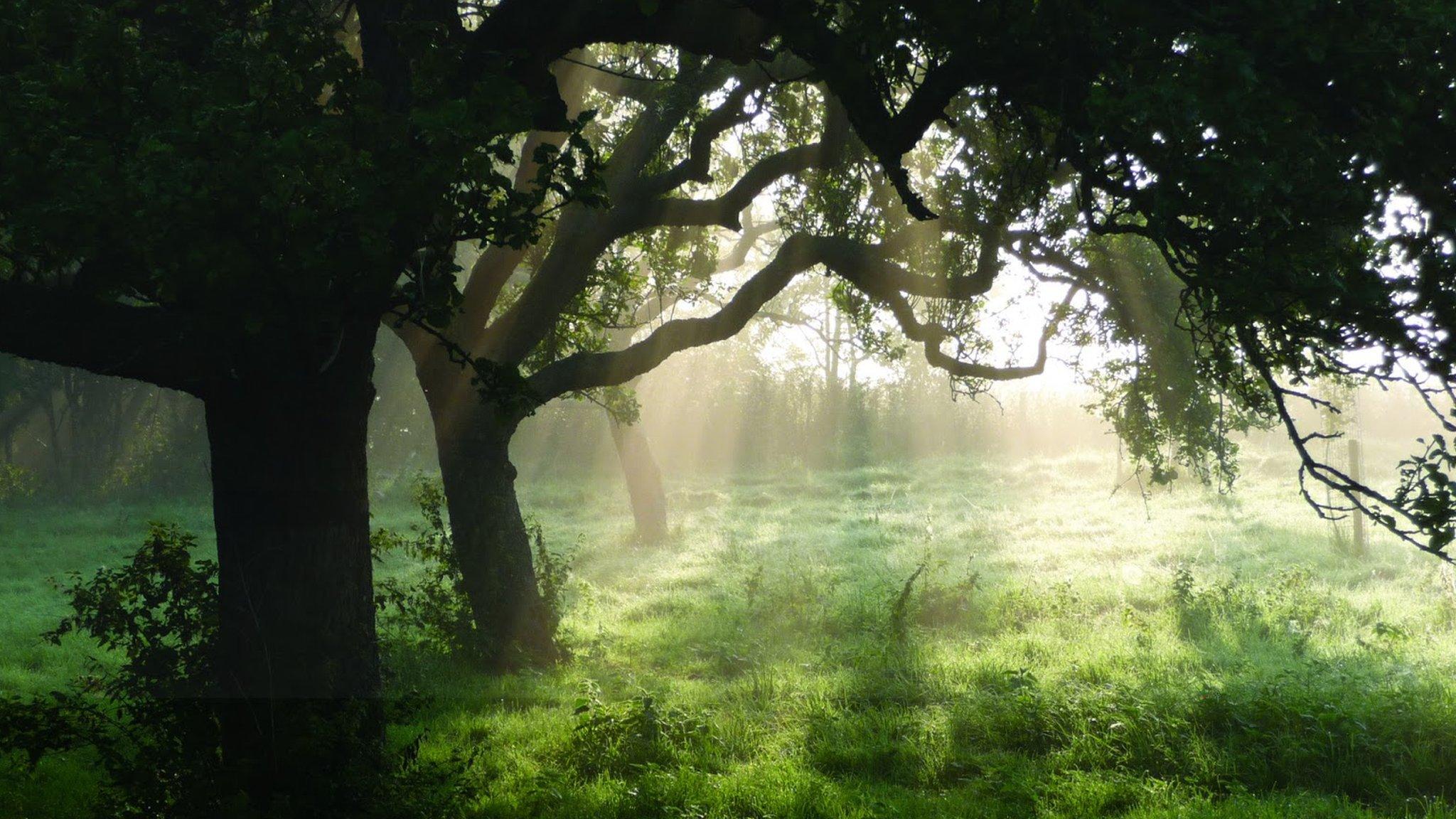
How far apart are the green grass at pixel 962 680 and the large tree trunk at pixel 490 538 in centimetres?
61

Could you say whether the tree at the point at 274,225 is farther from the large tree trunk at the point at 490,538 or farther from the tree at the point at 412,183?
the large tree trunk at the point at 490,538

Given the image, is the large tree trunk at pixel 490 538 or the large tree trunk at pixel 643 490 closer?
the large tree trunk at pixel 490 538

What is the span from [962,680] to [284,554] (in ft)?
22.7

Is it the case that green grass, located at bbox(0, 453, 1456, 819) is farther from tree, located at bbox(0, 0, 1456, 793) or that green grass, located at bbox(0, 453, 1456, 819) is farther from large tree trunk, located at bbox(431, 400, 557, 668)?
tree, located at bbox(0, 0, 1456, 793)

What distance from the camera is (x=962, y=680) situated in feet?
33.7

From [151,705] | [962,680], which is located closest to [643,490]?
[962,680]

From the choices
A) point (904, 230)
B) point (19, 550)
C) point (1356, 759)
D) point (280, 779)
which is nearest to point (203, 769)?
point (280, 779)

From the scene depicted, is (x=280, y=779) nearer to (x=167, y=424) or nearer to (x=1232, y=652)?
(x=1232, y=652)

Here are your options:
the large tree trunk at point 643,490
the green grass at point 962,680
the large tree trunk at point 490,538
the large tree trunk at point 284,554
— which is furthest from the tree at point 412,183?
the large tree trunk at point 643,490

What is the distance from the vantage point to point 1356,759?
298 inches

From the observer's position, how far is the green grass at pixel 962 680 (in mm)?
7219

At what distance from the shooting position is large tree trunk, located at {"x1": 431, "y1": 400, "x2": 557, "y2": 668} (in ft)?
37.5

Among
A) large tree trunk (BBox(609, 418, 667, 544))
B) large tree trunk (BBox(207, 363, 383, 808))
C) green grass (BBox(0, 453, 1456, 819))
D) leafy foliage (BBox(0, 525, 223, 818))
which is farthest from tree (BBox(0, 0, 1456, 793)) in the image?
large tree trunk (BBox(609, 418, 667, 544))

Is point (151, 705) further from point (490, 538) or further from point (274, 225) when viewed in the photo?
point (490, 538)
